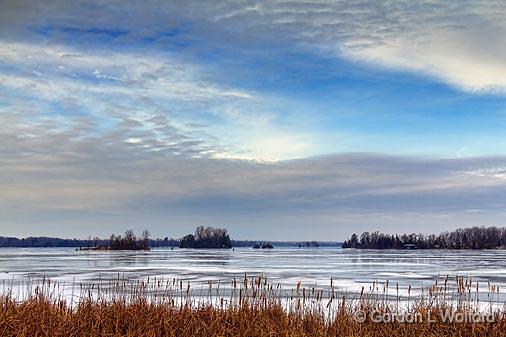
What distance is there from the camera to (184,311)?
29.6 ft

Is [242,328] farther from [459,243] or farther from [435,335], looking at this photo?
[459,243]

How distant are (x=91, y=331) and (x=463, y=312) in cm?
600

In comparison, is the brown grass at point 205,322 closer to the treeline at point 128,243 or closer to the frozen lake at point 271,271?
the frozen lake at point 271,271

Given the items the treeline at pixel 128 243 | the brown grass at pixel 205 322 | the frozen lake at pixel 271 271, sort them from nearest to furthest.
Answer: the brown grass at pixel 205 322 < the frozen lake at pixel 271 271 < the treeline at pixel 128 243

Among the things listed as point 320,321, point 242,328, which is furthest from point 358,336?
point 242,328

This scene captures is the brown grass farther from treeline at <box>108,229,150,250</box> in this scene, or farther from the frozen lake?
treeline at <box>108,229,150,250</box>

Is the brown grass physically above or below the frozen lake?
above

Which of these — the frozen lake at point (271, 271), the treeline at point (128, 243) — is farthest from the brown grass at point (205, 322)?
the treeline at point (128, 243)

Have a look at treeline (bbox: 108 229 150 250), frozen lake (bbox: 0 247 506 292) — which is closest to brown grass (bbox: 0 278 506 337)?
frozen lake (bbox: 0 247 506 292)

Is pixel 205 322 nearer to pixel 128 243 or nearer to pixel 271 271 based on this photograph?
pixel 271 271

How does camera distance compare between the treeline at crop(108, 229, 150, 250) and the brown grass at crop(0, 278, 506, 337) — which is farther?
the treeline at crop(108, 229, 150, 250)

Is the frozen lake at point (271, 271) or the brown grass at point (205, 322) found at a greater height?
the brown grass at point (205, 322)

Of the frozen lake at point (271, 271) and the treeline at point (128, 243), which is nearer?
the frozen lake at point (271, 271)

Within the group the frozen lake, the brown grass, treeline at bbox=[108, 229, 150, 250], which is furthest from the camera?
treeline at bbox=[108, 229, 150, 250]
